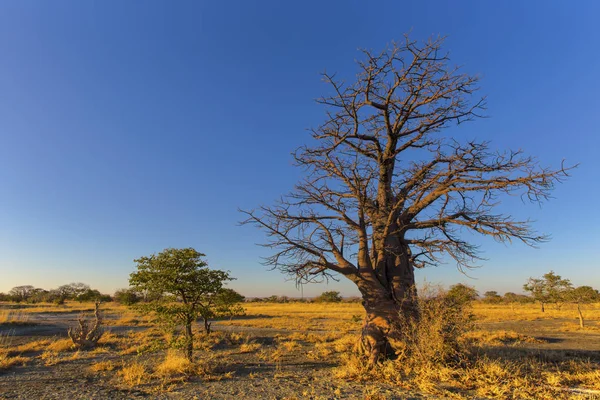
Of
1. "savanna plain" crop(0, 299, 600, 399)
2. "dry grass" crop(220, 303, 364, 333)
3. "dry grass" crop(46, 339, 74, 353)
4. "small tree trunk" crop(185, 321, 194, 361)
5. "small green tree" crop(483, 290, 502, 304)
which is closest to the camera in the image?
"savanna plain" crop(0, 299, 600, 399)

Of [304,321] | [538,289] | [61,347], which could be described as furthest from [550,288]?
[61,347]

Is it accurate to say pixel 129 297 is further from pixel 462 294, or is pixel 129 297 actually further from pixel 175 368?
pixel 462 294

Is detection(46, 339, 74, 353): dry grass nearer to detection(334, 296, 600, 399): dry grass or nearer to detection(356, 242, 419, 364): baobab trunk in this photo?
detection(334, 296, 600, 399): dry grass

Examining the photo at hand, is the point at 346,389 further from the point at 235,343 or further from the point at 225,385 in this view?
the point at 235,343

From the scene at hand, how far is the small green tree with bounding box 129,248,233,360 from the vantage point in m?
9.12

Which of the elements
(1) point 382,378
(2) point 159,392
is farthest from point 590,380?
(2) point 159,392

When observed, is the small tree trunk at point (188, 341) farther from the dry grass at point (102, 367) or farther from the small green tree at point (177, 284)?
the dry grass at point (102, 367)

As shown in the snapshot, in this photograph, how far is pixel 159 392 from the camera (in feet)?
22.6

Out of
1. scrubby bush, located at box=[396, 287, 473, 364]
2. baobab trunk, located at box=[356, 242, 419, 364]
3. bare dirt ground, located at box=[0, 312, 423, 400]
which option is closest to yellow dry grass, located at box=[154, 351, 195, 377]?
bare dirt ground, located at box=[0, 312, 423, 400]

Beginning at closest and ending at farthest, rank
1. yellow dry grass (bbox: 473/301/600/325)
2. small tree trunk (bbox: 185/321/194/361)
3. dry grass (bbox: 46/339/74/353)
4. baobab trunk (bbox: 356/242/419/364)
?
1. baobab trunk (bbox: 356/242/419/364)
2. small tree trunk (bbox: 185/321/194/361)
3. dry grass (bbox: 46/339/74/353)
4. yellow dry grass (bbox: 473/301/600/325)

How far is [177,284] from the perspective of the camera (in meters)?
9.28

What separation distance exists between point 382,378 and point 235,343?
351 inches

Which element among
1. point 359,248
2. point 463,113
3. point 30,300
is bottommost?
point 30,300

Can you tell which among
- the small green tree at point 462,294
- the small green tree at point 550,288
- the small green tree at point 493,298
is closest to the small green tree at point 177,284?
the small green tree at point 462,294
